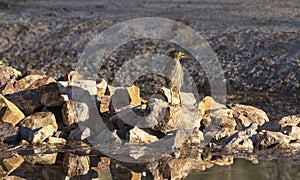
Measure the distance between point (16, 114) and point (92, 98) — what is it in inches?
47.8

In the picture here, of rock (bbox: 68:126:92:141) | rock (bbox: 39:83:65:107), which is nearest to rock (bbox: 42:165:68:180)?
rock (bbox: 68:126:92:141)

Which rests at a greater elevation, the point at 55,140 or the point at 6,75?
the point at 6,75

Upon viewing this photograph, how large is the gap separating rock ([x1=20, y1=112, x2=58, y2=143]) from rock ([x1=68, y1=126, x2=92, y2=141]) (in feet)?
0.95

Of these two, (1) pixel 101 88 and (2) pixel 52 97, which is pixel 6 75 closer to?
(2) pixel 52 97

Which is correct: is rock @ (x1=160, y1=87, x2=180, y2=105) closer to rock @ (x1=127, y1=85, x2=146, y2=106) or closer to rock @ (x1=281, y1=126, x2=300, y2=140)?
rock @ (x1=127, y1=85, x2=146, y2=106)

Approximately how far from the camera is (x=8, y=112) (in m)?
12.0

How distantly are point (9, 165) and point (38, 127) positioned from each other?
1.16 metres

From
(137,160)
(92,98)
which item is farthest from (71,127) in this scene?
(137,160)

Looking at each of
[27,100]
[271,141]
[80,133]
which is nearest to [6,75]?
[27,100]

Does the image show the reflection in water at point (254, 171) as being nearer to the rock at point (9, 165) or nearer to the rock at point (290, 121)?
the rock at point (290, 121)

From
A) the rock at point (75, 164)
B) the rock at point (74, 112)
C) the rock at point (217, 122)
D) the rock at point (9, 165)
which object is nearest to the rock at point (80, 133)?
the rock at point (74, 112)

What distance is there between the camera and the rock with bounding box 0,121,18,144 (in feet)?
39.3

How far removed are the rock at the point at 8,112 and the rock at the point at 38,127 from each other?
13 centimetres

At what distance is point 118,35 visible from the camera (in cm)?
2061
